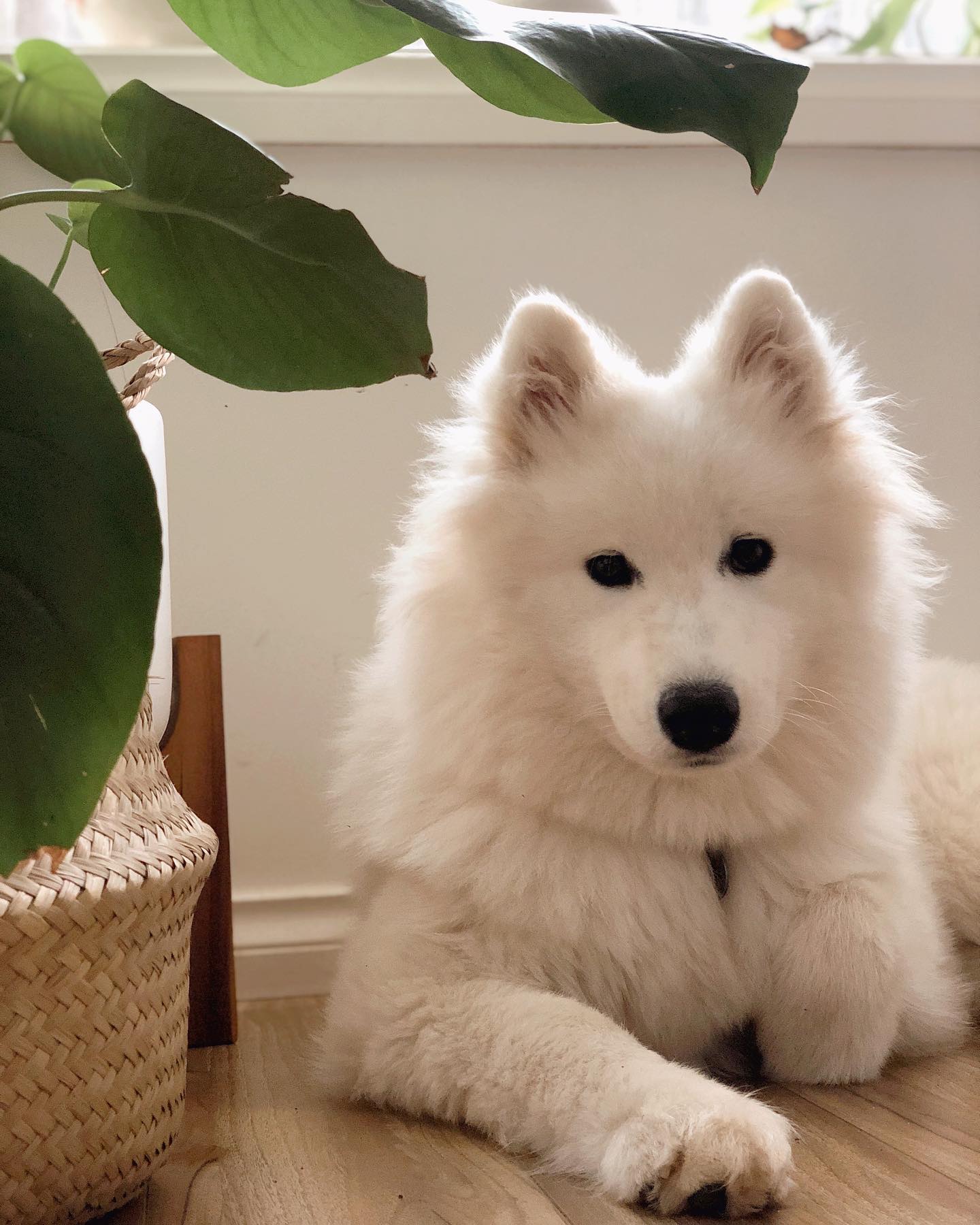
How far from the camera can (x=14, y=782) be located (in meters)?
0.69

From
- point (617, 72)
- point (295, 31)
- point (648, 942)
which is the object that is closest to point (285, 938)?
point (648, 942)

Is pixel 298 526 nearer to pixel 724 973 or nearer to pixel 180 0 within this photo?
pixel 724 973

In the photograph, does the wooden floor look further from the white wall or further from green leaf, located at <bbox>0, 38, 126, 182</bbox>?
green leaf, located at <bbox>0, 38, 126, 182</bbox>

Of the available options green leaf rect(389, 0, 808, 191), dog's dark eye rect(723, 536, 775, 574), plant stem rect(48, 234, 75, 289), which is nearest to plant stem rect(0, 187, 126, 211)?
plant stem rect(48, 234, 75, 289)

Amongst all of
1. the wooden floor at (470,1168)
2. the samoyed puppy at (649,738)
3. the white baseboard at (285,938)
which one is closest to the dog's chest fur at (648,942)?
the samoyed puppy at (649,738)

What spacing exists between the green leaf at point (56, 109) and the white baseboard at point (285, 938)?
4.87 ft

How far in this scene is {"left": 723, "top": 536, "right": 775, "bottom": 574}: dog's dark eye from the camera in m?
1.51

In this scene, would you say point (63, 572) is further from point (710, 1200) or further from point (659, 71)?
point (710, 1200)

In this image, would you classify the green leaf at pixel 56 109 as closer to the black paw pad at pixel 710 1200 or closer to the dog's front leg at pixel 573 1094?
the dog's front leg at pixel 573 1094

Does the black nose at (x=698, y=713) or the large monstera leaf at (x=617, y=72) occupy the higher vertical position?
the large monstera leaf at (x=617, y=72)

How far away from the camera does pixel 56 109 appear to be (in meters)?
1.83

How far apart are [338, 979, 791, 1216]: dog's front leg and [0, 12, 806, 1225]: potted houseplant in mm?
295

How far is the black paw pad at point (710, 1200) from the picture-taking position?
1133 mm

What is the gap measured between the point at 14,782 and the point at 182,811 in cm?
65
